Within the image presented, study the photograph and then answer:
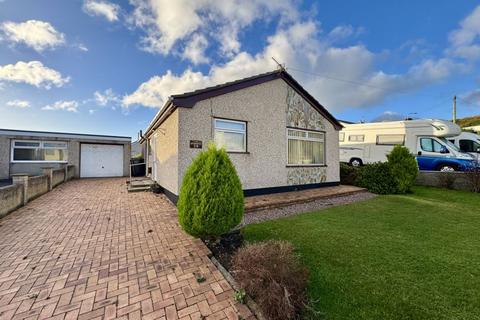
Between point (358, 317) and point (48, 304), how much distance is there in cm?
354

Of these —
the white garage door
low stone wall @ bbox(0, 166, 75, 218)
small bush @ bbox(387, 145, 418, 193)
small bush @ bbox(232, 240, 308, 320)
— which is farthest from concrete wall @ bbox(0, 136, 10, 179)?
small bush @ bbox(387, 145, 418, 193)

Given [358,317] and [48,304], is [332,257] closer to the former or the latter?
[358,317]

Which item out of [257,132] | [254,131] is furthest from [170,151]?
[257,132]

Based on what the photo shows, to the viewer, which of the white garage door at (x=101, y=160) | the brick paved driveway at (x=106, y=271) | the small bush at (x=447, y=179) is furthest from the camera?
the white garage door at (x=101, y=160)

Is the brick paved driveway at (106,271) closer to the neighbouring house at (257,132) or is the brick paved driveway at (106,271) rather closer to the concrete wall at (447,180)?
the neighbouring house at (257,132)

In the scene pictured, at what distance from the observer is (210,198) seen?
358cm

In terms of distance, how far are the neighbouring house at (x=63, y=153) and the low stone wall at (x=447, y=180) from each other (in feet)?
68.7

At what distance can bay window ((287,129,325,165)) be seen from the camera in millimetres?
9116

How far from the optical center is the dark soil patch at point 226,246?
340 cm

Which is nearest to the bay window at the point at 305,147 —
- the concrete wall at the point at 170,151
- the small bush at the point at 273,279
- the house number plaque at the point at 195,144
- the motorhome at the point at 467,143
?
the house number plaque at the point at 195,144

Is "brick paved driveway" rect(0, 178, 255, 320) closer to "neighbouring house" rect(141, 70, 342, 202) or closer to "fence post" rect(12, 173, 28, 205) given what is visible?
"fence post" rect(12, 173, 28, 205)

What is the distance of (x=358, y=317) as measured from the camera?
2.13 meters

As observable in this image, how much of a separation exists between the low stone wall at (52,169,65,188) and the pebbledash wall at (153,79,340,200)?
6.28 m

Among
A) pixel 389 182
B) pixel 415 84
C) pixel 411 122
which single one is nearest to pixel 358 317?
pixel 389 182
